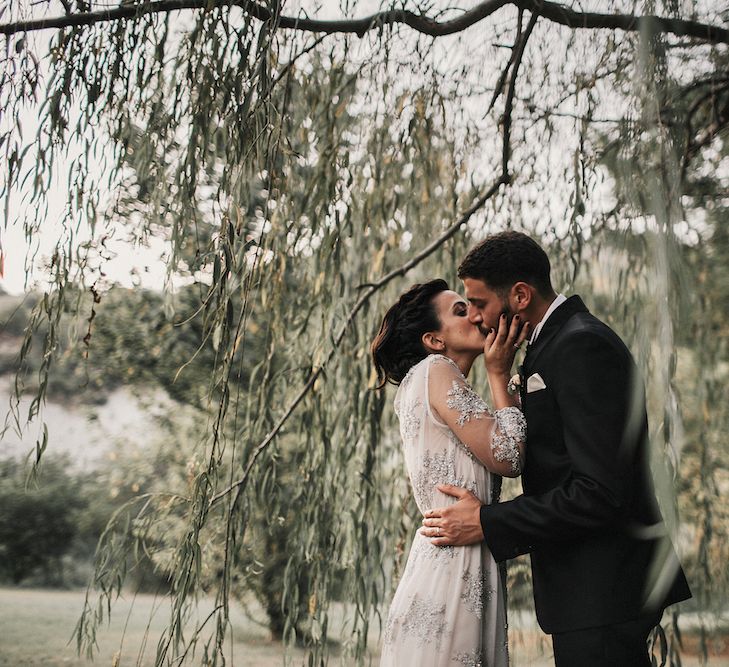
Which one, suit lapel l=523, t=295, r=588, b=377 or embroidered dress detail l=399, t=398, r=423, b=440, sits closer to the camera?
suit lapel l=523, t=295, r=588, b=377

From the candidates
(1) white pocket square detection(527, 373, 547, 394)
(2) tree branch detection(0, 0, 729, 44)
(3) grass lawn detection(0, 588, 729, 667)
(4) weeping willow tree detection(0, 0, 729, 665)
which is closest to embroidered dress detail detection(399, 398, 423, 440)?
(1) white pocket square detection(527, 373, 547, 394)

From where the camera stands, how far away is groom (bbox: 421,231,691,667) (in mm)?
1258

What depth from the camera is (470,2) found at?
2.11 m

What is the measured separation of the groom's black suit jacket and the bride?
9 centimetres

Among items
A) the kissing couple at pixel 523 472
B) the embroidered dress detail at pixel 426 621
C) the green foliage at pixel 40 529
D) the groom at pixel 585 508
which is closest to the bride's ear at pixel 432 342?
the kissing couple at pixel 523 472

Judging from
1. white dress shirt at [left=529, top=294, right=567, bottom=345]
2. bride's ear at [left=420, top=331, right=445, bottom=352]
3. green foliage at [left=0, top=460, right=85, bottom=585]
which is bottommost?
green foliage at [left=0, top=460, right=85, bottom=585]

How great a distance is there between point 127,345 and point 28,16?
587 cm

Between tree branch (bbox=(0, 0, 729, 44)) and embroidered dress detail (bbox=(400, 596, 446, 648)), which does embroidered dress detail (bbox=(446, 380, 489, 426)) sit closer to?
embroidered dress detail (bbox=(400, 596, 446, 648))

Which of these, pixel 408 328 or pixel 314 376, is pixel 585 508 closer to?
pixel 408 328

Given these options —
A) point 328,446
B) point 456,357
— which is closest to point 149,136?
point 456,357

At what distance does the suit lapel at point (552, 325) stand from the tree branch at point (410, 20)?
0.45 m

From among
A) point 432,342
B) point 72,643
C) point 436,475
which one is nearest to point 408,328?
point 432,342

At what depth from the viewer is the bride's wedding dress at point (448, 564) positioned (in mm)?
1467

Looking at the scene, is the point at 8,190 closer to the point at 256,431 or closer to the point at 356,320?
the point at 256,431
